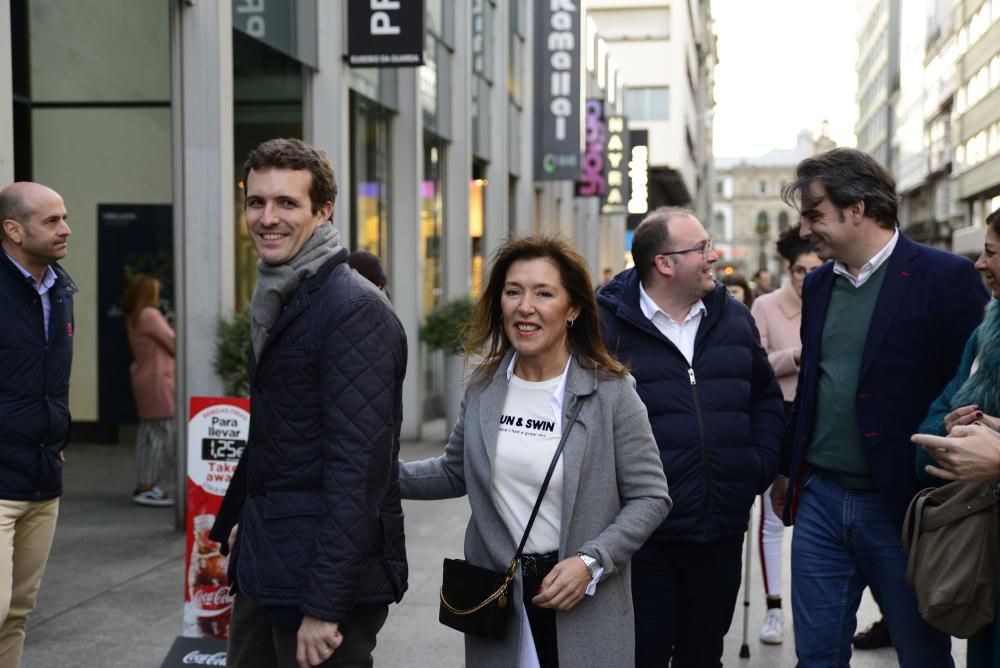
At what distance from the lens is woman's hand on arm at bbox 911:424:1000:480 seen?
3373 mm

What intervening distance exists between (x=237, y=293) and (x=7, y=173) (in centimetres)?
554

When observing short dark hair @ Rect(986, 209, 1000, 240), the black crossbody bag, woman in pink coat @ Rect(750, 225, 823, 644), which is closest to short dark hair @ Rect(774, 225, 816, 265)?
woman in pink coat @ Rect(750, 225, 823, 644)

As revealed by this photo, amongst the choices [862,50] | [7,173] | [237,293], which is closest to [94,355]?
[237,293]

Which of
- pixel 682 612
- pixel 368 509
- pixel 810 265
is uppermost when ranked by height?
pixel 810 265

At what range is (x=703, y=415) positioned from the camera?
169 inches

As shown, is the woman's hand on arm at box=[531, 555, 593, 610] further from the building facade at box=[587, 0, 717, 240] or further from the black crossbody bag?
the building facade at box=[587, 0, 717, 240]

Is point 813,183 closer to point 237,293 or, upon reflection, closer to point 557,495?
point 557,495

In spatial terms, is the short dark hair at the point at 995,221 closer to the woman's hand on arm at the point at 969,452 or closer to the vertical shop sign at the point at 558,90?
the woman's hand on arm at the point at 969,452

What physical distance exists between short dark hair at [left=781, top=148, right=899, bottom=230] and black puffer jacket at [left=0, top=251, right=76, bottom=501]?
2983 millimetres

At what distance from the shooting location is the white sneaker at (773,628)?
646cm

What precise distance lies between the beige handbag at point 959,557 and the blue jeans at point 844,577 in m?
0.34

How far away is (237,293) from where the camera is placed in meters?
11.6

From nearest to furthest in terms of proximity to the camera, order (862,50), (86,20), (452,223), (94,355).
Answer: (86,20)
(94,355)
(452,223)
(862,50)

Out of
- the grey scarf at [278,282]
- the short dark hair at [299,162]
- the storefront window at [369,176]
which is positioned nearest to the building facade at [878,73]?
the storefront window at [369,176]
